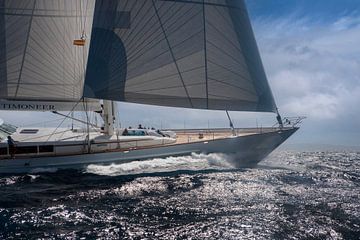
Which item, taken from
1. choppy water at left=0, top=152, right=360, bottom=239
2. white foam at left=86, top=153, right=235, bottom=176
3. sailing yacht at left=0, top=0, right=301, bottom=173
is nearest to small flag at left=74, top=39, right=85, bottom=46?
sailing yacht at left=0, top=0, right=301, bottom=173

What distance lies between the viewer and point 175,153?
58.4 feet

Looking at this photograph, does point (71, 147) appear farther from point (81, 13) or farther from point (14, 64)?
point (81, 13)

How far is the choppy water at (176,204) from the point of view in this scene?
830 cm

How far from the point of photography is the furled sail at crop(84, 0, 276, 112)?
16047mm

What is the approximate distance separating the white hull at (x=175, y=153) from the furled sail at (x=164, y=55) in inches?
97.7

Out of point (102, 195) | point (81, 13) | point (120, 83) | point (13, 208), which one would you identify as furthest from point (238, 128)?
point (13, 208)

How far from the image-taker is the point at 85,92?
16375mm

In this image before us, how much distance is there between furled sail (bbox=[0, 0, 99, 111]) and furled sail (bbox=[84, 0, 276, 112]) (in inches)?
124

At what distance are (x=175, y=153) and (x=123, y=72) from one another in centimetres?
449

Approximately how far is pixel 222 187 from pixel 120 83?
6268 mm

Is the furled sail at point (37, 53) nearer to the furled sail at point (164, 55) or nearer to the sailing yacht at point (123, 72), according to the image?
the sailing yacht at point (123, 72)

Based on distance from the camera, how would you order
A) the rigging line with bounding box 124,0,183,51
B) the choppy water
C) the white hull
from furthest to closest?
the white hull < the rigging line with bounding box 124,0,183,51 < the choppy water

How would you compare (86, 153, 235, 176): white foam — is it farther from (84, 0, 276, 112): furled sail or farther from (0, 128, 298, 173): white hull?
(84, 0, 276, 112): furled sail

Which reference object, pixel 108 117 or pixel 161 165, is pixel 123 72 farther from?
pixel 161 165
